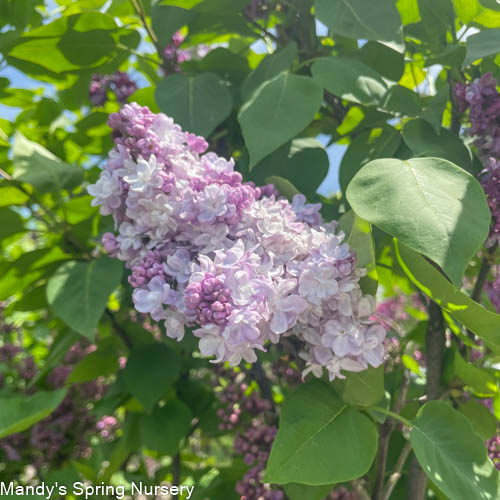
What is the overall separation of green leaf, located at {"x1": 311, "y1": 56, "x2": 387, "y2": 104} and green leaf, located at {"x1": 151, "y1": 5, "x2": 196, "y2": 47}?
358mm

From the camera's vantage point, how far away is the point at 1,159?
124cm

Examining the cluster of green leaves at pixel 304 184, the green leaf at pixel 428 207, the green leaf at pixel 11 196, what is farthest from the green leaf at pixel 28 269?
the green leaf at pixel 428 207

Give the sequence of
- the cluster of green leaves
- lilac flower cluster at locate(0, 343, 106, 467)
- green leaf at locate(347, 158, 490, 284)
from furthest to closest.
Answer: lilac flower cluster at locate(0, 343, 106, 467), the cluster of green leaves, green leaf at locate(347, 158, 490, 284)

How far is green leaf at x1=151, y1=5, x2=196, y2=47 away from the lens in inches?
43.2

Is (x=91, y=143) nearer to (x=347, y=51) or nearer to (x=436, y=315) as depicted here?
(x=347, y=51)

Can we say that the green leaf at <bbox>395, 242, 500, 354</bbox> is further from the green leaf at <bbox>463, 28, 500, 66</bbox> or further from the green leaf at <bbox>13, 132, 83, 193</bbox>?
the green leaf at <bbox>13, 132, 83, 193</bbox>

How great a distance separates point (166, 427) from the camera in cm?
117

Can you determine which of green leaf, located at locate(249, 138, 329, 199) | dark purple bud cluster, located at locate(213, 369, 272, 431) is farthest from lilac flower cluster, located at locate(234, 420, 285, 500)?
green leaf, located at locate(249, 138, 329, 199)

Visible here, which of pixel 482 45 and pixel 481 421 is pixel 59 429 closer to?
pixel 481 421

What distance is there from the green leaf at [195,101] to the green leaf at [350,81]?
0.65 feet

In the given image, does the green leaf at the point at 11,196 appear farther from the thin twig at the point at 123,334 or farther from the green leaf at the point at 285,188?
the green leaf at the point at 285,188

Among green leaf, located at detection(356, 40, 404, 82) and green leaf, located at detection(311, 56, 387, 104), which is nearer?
green leaf, located at detection(311, 56, 387, 104)

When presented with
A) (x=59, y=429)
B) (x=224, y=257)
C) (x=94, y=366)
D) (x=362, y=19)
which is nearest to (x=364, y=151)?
(x=362, y=19)

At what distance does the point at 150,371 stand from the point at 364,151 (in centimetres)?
59
